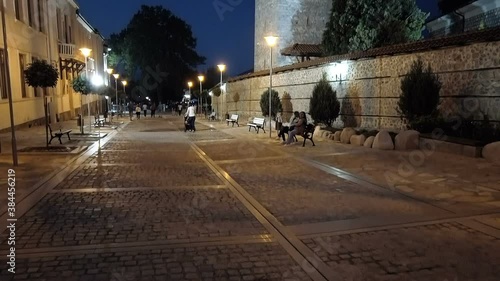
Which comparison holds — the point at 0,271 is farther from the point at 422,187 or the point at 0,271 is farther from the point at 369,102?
the point at 369,102

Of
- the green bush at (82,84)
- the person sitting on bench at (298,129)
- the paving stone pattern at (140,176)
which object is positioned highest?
the green bush at (82,84)

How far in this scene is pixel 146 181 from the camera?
9.16 metres

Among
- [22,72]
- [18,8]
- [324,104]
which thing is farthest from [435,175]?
[18,8]

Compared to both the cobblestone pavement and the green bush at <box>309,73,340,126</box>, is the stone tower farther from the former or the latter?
the cobblestone pavement

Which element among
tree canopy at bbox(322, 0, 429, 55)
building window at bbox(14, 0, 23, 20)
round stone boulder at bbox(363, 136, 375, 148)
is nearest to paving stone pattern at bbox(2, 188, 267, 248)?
round stone boulder at bbox(363, 136, 375, 148)

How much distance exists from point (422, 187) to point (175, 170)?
217 inches

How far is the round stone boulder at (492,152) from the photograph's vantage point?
33.4 ft

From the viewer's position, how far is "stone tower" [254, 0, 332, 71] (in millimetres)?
37750

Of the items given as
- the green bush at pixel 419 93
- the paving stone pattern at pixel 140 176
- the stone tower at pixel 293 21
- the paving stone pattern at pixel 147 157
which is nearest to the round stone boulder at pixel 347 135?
the green bush at pixel 419 93

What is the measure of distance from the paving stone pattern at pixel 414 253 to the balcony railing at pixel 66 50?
2962 cm

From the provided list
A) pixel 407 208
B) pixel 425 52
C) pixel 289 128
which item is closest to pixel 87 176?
pixel 407 208

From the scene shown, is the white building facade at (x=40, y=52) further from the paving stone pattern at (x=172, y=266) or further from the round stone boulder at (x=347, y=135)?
the paving stone pattern at (x=172, y=266)

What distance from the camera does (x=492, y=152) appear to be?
1035cm

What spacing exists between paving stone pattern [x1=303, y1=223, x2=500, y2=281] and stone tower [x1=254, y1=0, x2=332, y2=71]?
3360cm
